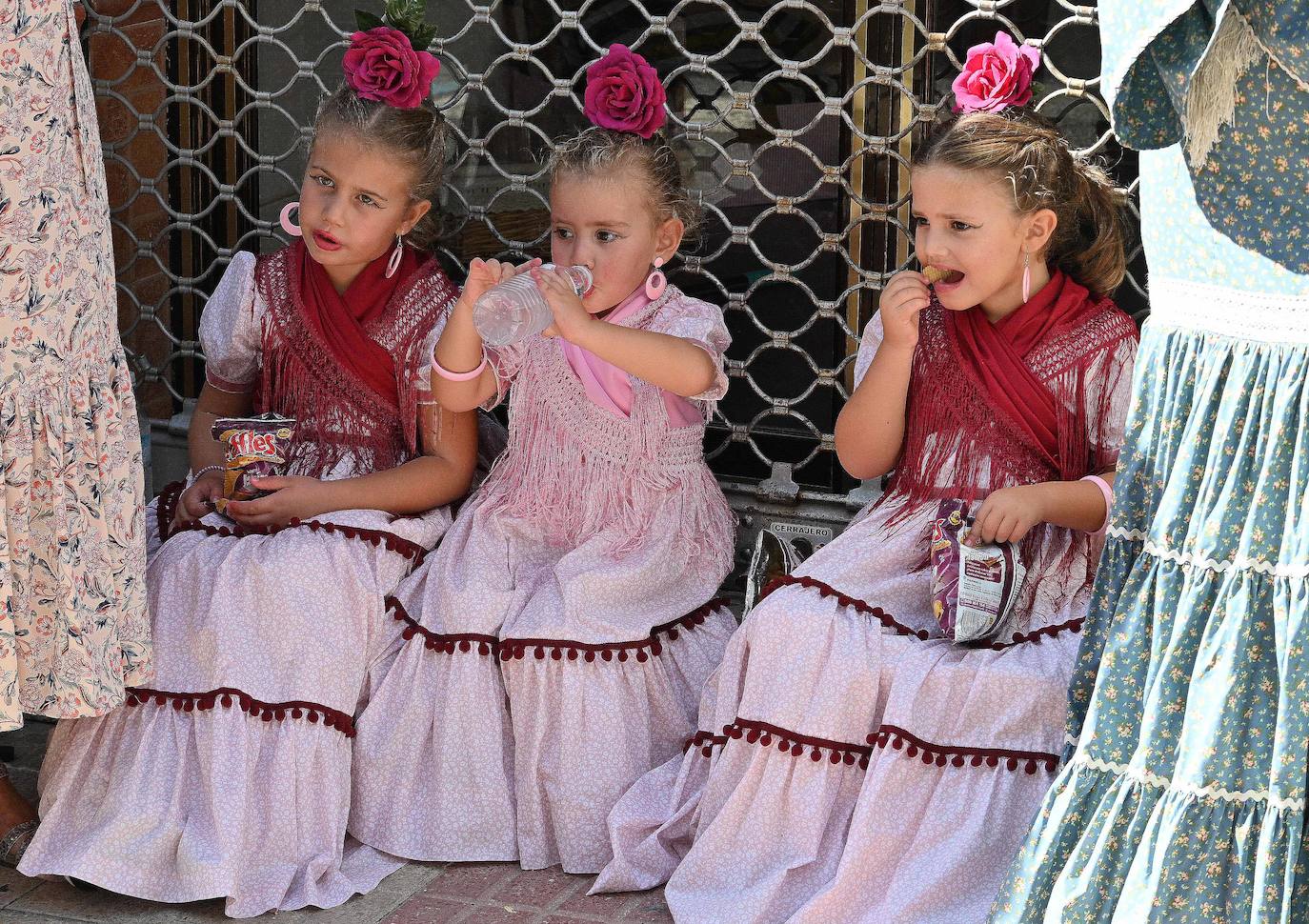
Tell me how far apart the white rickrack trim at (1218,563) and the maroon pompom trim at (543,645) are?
3.39ft

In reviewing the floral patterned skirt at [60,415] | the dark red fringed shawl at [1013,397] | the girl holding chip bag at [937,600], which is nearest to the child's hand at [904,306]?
the girl holding chip bag at [937,600]

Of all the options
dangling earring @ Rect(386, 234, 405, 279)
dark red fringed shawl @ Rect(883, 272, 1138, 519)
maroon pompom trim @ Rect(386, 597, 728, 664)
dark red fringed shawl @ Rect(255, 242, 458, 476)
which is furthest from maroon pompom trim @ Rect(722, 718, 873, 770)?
dangling earring @ Rect(386, 234, 405, 279)

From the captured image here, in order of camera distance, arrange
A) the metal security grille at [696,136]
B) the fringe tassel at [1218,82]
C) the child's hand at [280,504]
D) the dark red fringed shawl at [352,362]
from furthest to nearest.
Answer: the metal security grille at [696,136] → the dark red fringed shawl at [352,362] → the child's hand at [280,504] → the fringe tassel at [1218,82]

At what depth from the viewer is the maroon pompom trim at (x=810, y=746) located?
2.49 meters

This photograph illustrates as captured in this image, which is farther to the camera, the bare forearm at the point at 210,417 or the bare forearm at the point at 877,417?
the bare forearm at the point at 210,417

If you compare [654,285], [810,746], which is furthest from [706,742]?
[654,285]

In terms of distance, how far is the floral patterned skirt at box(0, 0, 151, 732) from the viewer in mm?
2375

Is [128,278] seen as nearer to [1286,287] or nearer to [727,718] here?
[727,718]

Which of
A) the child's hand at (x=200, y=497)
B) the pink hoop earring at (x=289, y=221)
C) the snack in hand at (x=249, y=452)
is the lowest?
the child's hand at (x=200, y=497)

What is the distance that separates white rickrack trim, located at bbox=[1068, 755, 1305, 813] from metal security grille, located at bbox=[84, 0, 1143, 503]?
4.48 feet

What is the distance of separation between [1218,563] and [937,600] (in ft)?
2.21

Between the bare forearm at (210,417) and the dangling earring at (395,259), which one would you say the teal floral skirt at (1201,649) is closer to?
the dangling earring at (395,259)

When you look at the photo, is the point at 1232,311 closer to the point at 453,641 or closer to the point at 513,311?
the point at 513,311

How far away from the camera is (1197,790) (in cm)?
189
